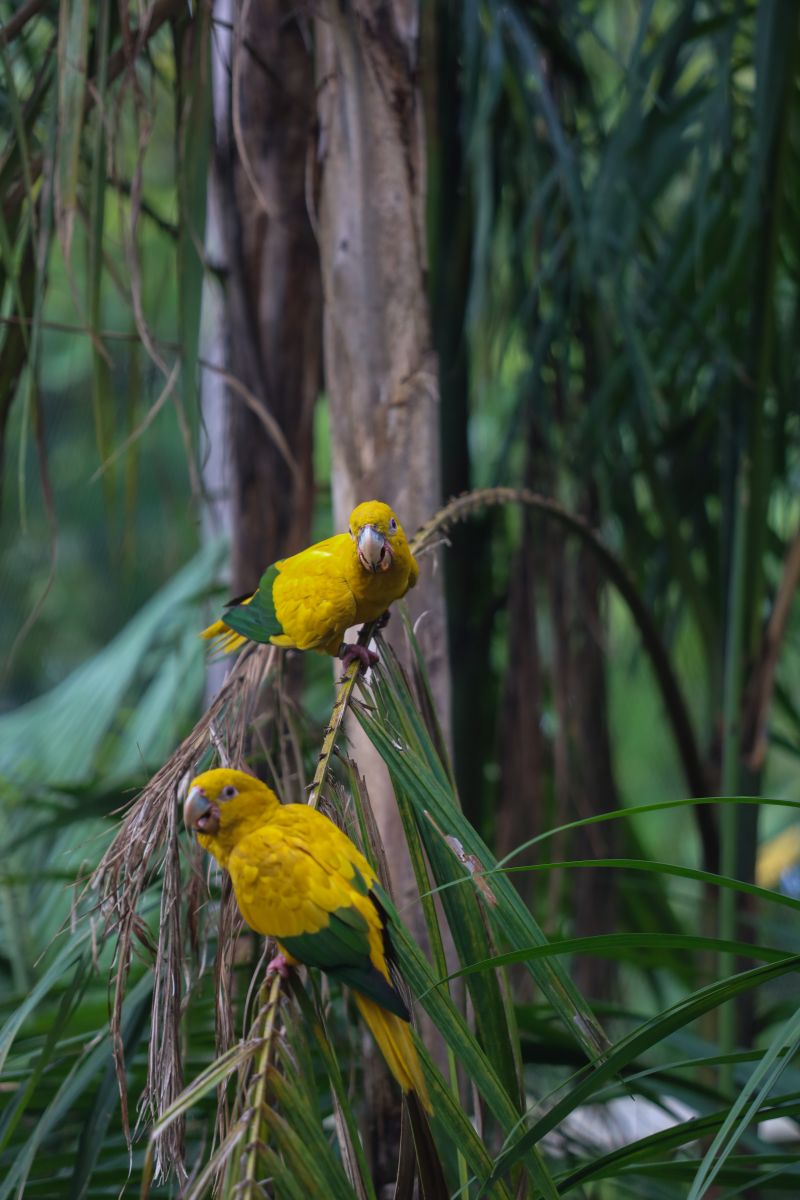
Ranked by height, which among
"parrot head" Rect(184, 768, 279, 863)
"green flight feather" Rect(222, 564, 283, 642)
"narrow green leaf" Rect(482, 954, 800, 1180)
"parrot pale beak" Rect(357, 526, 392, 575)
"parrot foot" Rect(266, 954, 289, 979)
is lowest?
"narrow green leaf" Rect(482, 954, 800, 1180)

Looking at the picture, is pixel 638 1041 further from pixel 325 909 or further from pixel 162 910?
pixel 162 910

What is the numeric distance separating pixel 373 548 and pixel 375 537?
0.04ft

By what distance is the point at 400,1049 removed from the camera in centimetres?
75

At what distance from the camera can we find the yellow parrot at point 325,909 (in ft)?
2.42

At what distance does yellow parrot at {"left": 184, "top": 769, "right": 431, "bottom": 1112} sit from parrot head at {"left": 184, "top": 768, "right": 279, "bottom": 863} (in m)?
0.01

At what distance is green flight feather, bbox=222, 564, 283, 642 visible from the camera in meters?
1.19

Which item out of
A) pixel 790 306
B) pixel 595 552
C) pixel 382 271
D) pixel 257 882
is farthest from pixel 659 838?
pixel 257 882

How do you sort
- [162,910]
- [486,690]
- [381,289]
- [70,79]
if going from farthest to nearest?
[486,690], [381,289], [70,79], [162,910]

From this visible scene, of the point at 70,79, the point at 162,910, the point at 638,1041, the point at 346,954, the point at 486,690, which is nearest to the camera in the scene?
the point at 638,1041

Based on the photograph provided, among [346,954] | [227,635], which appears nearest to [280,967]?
[346,954]

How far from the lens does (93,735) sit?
2273 mm

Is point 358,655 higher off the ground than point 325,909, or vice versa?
point 358,655

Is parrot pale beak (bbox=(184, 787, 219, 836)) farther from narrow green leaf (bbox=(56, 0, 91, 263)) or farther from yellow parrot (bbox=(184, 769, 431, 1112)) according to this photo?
narrow green leaf (bbox=(56, 0, 91, 263))

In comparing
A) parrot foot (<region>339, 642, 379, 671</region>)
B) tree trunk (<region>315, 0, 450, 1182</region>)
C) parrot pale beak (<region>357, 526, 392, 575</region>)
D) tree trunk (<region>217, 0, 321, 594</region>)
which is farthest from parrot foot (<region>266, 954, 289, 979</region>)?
tree trunk (<region>217, 0, 321, 594</region>)
